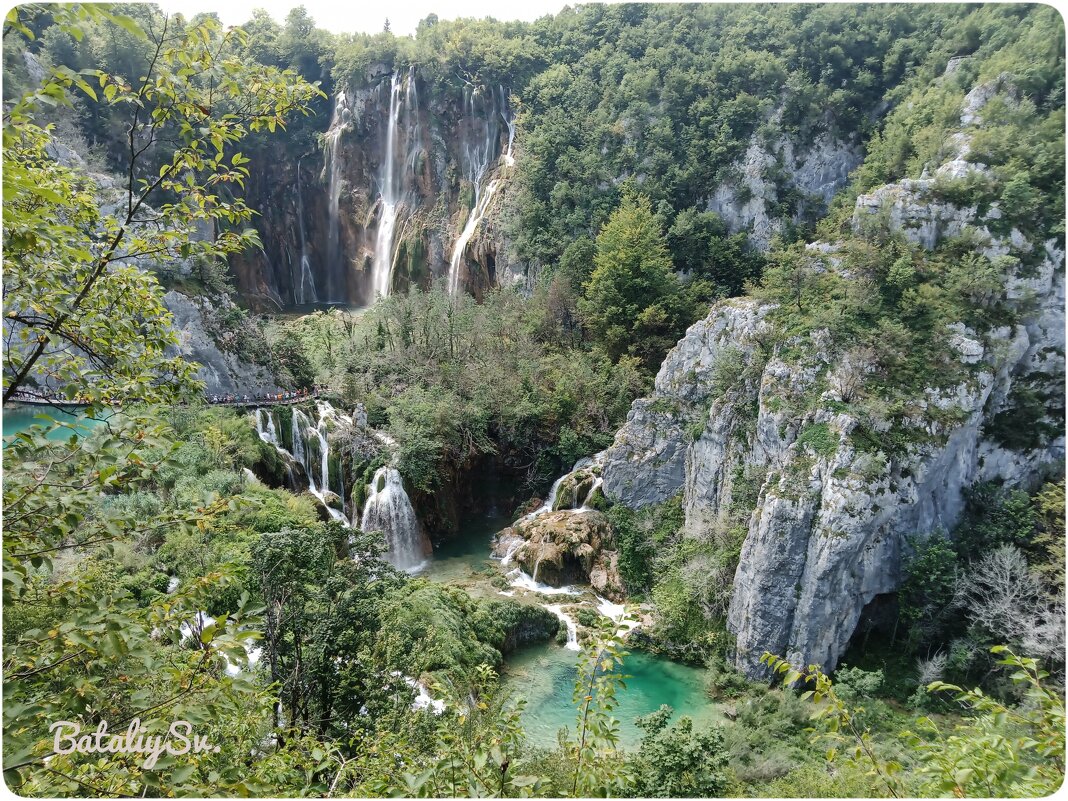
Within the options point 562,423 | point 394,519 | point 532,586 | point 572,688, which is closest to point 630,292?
point 562,423

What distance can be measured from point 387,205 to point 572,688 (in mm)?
34205

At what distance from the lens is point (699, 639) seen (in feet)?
51.2

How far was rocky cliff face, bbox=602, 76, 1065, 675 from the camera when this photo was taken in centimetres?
1402

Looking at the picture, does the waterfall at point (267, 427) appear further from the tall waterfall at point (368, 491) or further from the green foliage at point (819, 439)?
the green foliage at point (819, 439)

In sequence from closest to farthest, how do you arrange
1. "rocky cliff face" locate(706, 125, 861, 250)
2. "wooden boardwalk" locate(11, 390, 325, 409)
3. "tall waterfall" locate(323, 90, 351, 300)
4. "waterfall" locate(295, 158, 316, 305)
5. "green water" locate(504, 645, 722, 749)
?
"green water" locate(504, 645, 722, 749) → "wooden boardwalk" locate(11, 390, 325, 409) → "rocky cliff face" locate(706, 125, 861, 250) → "tall waterfall" locate(323, 90, 351, 300) → "waterfall" locate(295, 158, 316, 305)

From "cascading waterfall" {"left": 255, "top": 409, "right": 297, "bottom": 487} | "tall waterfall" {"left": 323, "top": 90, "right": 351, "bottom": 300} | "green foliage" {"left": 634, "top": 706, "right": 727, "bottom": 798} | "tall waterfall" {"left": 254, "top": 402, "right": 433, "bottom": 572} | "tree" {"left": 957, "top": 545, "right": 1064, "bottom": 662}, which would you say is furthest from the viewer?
"tall waterfall" {"left": 323, "top": 90, "right": 351, "bottom": 300}

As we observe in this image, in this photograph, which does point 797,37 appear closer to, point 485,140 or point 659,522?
point 485,140

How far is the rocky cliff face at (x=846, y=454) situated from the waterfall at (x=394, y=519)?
9.67 metres

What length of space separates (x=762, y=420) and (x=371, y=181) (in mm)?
33276

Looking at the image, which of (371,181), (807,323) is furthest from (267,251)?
(807,323)

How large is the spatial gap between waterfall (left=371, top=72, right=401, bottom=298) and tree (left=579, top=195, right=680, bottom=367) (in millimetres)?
17918

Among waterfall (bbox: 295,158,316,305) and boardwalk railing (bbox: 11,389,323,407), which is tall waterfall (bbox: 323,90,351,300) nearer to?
waterfall (bbox: 295,158,316,305)

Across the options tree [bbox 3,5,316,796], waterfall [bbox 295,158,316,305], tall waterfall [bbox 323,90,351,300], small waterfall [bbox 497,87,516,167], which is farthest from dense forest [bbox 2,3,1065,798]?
tall waterfall [bbox 323,90,351,300]

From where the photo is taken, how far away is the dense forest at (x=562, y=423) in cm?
356
